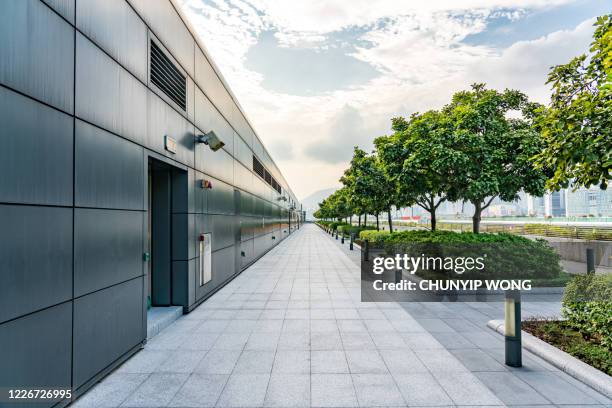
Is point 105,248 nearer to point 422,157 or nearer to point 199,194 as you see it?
point 199,194

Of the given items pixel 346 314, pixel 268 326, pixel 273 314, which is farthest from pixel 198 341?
pixel 346 314

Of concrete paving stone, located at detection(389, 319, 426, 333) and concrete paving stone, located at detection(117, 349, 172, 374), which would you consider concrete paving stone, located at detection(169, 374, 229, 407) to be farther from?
concrete paving stone, located at detection(389, 319, 426, 333)

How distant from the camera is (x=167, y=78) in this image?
24.1 feet

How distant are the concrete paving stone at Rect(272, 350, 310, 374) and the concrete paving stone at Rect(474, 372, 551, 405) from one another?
8.58 feet

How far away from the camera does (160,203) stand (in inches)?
→ 320

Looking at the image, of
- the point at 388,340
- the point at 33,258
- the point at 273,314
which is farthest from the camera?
the point at 273,314

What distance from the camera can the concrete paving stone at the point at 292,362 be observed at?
5.09 meters

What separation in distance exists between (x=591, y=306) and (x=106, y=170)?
27.1 feet

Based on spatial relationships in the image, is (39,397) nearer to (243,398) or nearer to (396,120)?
(243,398)

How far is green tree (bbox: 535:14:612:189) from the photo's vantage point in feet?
14.2

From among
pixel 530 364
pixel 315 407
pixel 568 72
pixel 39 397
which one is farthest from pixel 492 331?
pixel 39 397

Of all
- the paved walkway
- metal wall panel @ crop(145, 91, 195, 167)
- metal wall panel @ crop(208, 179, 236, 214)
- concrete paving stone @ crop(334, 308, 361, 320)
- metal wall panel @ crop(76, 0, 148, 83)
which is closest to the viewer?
the paved walkway

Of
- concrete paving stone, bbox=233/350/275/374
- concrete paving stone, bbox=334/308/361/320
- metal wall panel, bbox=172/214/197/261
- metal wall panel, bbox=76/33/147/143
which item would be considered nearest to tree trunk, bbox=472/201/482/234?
concrete paving stone, bbox=334/308/361/320

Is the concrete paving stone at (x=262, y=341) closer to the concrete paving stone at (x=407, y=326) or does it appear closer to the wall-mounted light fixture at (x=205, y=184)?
the concrete paving stone at (x=407, y=326)
